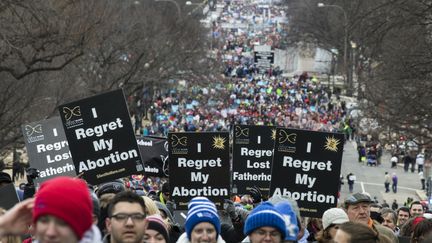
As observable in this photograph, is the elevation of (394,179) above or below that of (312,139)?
below

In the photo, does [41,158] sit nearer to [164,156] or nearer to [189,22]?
[164,156]

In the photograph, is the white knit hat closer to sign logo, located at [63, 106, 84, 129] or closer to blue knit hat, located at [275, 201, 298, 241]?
blue knit hat, located at [275, 201, 298, 241]

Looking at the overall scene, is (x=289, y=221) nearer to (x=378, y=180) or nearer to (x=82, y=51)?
(x=82, y=51)

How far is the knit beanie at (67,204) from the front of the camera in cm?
457

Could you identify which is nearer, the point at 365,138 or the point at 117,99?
the point at 117,99

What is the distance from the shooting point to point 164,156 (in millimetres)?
16156

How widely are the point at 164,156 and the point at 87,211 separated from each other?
1152cm

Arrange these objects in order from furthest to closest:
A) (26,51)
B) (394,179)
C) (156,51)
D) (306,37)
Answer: (306,37) → (156,51) → (394,179) → (26,51)

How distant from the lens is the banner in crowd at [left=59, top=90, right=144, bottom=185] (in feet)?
39.7

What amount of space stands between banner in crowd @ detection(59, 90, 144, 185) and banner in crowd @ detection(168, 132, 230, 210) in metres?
0.38

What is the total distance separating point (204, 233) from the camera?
7.62 meters

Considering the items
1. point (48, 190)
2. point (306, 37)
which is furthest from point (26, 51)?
point (306, 37)

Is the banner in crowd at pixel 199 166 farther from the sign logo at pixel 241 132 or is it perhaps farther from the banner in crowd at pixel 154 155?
the banner in crowd at pixel 154 155

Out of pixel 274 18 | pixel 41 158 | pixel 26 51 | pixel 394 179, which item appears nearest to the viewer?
pixel 41 158
